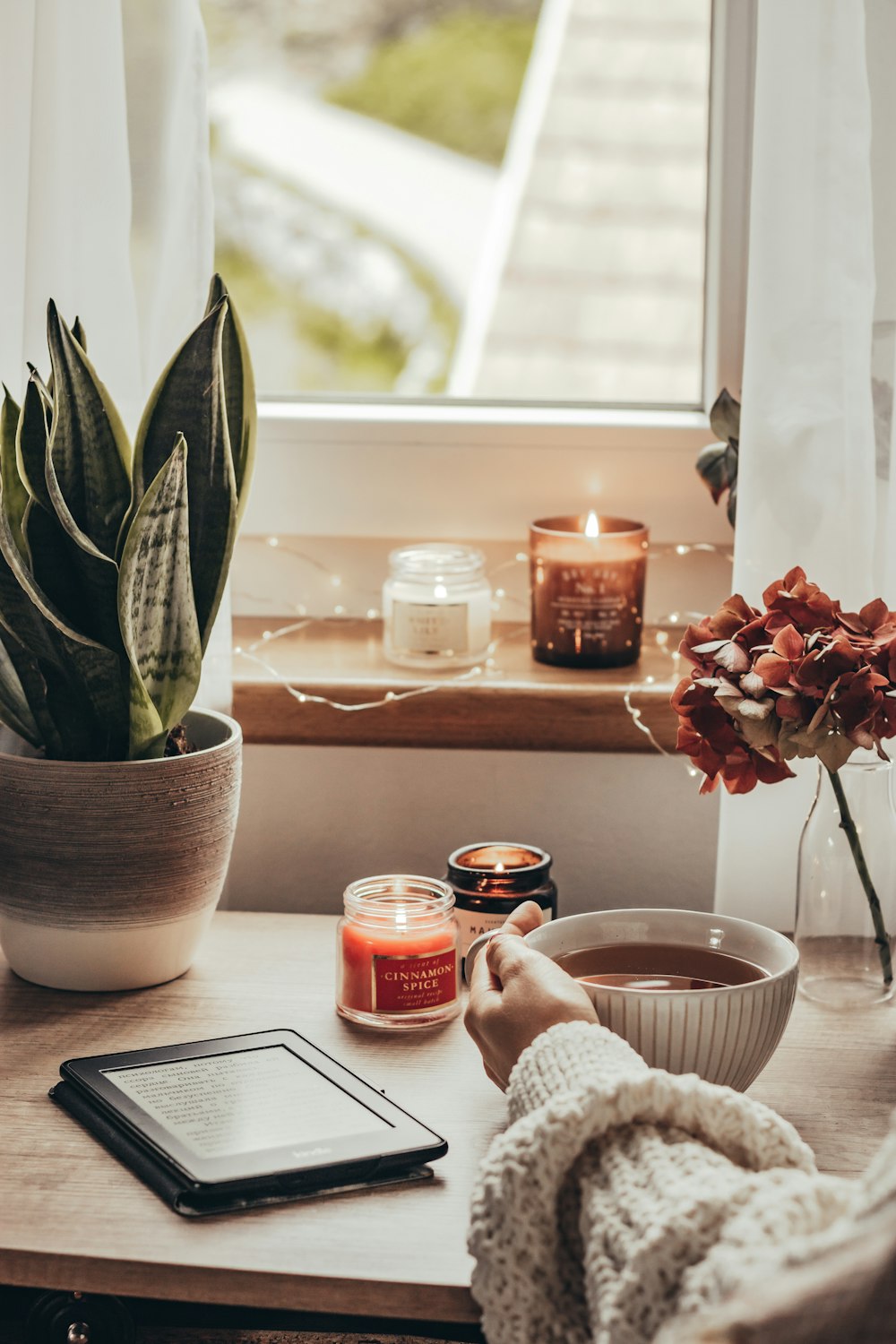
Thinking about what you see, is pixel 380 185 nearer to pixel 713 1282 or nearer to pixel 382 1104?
pixel 382 1104

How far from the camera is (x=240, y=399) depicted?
99cm

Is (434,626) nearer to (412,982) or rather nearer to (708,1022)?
(412,982)

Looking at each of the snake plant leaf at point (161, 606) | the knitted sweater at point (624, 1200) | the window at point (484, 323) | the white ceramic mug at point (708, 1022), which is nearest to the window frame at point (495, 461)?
the window at point (484, 323)

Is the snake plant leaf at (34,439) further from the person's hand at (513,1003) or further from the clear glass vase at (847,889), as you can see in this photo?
the clear glass vase at (847,889)

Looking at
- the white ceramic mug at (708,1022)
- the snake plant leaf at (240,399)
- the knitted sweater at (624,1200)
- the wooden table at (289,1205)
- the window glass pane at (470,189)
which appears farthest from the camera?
the window glass pane at (470,189)

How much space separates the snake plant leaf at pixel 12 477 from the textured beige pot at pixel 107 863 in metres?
0.16

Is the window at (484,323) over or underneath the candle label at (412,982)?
over

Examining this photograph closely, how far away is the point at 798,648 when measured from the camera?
81 cm

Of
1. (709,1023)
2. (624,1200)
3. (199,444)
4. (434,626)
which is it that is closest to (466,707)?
(434,626)

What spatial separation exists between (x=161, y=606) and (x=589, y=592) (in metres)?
0.38

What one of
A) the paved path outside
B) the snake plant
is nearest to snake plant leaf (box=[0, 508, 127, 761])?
the snake plant

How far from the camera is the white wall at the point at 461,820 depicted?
3.87 feet

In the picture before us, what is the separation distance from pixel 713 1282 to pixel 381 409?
0.94m

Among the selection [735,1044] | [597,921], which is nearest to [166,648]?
[597,921]
